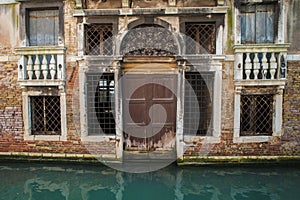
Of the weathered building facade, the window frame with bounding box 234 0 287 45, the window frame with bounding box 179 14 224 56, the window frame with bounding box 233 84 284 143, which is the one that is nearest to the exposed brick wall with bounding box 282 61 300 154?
the weathered building facade

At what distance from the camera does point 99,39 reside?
5.53 metres

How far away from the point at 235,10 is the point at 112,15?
2.78 metres

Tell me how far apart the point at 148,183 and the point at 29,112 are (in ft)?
11.0

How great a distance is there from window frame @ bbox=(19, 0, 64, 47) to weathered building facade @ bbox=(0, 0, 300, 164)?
23mm

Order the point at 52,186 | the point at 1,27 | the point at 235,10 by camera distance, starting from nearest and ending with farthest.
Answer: the point at 52,186
the point at 235,10
the point at 1,27

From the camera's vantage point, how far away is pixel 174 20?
529 centimetres

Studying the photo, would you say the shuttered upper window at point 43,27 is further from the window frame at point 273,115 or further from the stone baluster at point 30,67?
the window frame at point 273,115

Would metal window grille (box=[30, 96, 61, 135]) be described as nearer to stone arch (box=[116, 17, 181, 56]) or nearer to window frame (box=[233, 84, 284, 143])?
stone arch (box=[116, 17, 181, 56])

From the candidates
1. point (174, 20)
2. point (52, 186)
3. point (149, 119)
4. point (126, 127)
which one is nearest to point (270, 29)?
point (174, 20)

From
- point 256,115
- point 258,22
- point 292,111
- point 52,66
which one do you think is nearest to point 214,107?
point 256,115

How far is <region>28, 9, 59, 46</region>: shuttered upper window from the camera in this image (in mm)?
5555

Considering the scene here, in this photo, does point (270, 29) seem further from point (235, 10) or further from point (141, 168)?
point (141, 168)

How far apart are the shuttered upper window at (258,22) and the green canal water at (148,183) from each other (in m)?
3.05

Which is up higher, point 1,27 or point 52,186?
point 1,27
